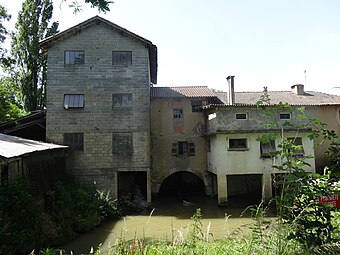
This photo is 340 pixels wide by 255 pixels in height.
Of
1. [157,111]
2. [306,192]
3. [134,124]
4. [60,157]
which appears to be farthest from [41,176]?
[306,192]

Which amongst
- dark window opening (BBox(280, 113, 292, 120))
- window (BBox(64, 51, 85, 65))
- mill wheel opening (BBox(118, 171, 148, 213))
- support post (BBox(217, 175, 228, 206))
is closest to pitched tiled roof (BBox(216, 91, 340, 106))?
dark window opening (BBox(280, 113, 292, 120))

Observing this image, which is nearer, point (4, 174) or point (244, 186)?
point (4, 174)

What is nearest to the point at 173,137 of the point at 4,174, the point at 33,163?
the point at 33,163

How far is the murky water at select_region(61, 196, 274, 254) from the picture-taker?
38.8ft

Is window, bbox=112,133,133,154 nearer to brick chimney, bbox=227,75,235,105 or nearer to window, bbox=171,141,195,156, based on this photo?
window, bbox=171,141,195,156

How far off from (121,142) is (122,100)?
9.37ft

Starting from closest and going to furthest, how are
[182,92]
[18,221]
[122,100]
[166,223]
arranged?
[18,221]
[166,223]
[122,100]
[182,92]

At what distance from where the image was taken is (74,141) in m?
18.2

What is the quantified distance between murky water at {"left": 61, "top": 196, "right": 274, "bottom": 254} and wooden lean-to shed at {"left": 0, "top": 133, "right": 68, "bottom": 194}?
340 centimetres

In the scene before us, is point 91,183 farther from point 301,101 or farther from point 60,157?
point 301,101

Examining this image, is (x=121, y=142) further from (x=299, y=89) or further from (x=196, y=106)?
(x=299, y=89)

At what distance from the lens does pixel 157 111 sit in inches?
867

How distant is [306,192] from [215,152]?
15217mm

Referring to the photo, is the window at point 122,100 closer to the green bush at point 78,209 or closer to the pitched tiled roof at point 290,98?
the green bush at point 78,209
